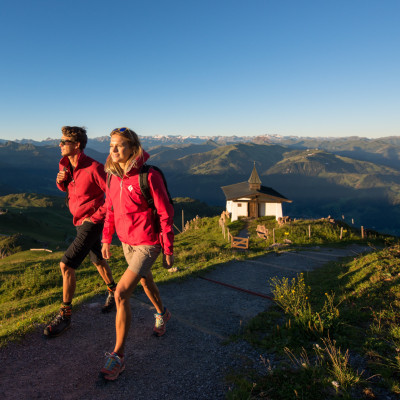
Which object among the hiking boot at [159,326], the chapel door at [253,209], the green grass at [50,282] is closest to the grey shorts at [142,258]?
the hiking boot at [159,326]

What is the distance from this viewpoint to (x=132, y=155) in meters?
3.76

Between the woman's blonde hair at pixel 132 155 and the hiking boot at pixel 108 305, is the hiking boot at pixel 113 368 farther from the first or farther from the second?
the woman's blonde hair at pixel 132 155

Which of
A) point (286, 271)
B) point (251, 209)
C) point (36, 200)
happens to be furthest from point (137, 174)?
point (36, 200)

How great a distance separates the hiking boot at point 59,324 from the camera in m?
4.55

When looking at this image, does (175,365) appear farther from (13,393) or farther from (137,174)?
(137,174)

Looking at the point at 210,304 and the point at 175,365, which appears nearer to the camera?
the point at 175,365

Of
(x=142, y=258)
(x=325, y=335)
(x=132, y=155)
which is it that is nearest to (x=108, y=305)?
(x=142, y=258)

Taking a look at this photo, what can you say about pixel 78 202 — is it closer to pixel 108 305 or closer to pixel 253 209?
pixel 108 305

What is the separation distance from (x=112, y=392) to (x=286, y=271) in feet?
26.3

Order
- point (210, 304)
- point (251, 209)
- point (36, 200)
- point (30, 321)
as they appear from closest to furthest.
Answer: point (30, 321) → point (210, 304) → point (251, 209) → point (36, 200)

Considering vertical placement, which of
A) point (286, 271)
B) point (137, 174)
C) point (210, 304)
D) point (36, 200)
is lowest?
point (36, 200)

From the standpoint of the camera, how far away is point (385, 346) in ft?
12.8

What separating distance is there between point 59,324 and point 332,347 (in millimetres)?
4282

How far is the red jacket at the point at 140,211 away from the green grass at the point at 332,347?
2.09 metres
